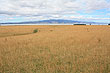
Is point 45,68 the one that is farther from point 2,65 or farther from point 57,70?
point 2,65

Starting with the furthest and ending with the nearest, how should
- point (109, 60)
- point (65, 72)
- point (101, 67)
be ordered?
point (109, 60)
point (101, 67)
point (65, 72)

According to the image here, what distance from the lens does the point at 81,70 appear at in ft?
18.7

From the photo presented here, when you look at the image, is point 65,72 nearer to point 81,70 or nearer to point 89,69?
point 81,70

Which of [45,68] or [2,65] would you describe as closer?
[45,68]

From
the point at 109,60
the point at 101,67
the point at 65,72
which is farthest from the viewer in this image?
the point at 109,60

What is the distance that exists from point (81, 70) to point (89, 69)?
436 mm

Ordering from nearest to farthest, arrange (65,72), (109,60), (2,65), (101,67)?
1. (65,72)
2. (101,67)
3. (2,65)
4. (109,60)

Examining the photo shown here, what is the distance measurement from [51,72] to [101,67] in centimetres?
285

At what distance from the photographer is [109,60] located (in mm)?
7000

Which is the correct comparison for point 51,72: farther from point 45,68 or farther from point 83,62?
point 83,62

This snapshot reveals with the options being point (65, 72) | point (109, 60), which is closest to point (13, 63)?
point (65, 72)

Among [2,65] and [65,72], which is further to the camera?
[2,65]

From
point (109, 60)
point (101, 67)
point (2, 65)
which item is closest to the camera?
point (101, 67)

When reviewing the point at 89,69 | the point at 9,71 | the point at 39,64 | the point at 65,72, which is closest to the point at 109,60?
the point at 89,69
